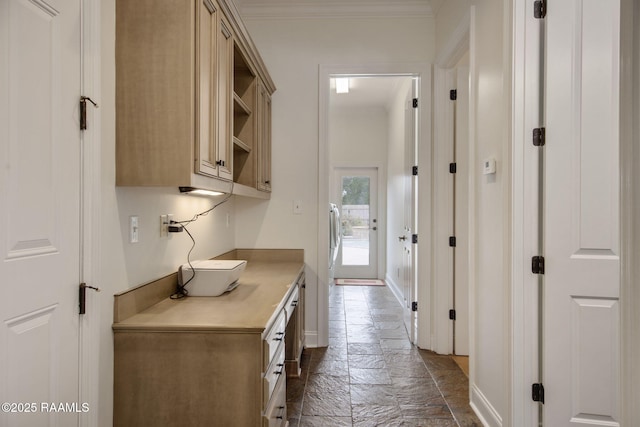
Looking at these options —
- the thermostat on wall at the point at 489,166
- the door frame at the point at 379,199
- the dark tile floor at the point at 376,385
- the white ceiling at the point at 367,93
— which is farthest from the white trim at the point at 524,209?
the door frame at the point at 379,199

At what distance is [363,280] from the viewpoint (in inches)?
249

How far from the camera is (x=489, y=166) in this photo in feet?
6.64

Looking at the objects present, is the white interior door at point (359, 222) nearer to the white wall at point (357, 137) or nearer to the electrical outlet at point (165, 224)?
the white wall at point (357, 137)

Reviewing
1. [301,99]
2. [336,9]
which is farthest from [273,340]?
[336,9]

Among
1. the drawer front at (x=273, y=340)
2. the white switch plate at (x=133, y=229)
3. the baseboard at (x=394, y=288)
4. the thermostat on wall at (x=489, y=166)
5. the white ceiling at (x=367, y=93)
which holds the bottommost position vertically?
the baseboard at (x=394, y=288)

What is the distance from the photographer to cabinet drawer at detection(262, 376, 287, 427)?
141cm

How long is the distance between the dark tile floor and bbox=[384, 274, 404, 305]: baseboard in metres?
1.09

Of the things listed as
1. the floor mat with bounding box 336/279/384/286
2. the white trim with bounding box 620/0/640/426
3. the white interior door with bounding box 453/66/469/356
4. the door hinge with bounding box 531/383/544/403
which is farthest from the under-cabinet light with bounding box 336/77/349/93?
the white trim with bounding box 620/0/640/426

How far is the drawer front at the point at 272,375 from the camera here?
1405 millimetres

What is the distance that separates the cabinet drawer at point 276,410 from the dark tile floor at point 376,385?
1.20ft

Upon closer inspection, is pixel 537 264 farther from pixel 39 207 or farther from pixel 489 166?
pixel 39 207

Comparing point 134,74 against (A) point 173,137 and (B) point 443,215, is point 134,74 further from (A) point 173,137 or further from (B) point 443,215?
(B) point 443,215

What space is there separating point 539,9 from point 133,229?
2.11m

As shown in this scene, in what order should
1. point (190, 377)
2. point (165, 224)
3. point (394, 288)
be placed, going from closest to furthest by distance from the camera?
point (190, 377) → point (165, 224) → point (394, 288)
